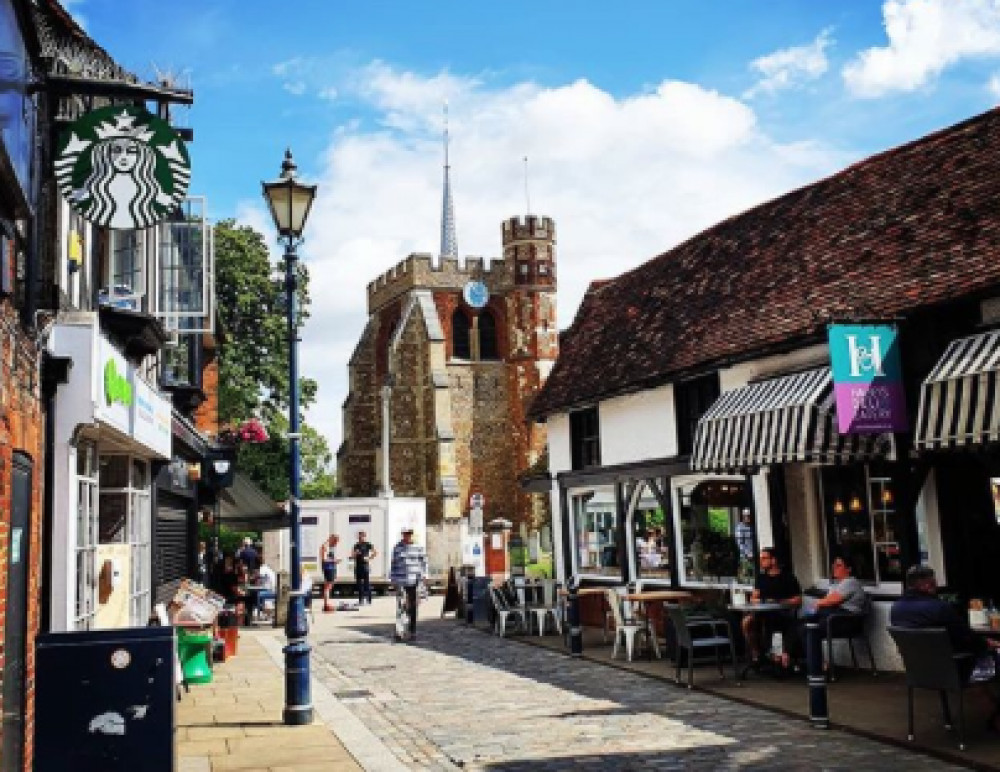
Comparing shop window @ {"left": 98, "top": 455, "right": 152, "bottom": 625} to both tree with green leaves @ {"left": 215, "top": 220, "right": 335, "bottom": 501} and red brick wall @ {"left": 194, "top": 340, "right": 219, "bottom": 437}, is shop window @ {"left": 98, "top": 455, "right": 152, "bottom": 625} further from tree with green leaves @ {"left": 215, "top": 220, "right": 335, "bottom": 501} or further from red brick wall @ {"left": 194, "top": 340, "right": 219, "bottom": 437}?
tree with green leaves @ {"left": 215, "top": 220, "right": 335, "bottom": 501}

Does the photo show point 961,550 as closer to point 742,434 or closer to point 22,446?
point 742,434

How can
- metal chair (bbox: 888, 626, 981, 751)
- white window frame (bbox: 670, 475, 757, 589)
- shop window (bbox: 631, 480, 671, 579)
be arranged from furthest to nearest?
shop window (bbox: 631, 480, 671, 579) < white window frame (bbox: 670, 475, 757, 589) < metal chair (bbox: 888, 626, 981, 751)

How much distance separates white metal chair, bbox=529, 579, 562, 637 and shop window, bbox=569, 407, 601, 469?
232cm

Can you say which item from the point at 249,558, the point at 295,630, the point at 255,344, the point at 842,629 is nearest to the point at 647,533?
the point at 842,629

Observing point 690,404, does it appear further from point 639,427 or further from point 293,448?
point 293,448

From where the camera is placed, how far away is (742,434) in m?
11.5

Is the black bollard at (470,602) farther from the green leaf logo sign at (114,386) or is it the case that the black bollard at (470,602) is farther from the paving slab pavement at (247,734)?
the green leaf logo sign at (114,386)

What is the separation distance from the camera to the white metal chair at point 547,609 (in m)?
16.1

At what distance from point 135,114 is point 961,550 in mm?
9136

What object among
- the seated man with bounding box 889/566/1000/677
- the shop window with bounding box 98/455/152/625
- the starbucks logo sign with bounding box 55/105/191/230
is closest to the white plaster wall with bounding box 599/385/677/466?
the seated man with bounding box 889/566/1000/677

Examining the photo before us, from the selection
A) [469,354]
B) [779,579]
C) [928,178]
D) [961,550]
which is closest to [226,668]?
[779,579]

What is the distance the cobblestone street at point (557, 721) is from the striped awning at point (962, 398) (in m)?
2.98

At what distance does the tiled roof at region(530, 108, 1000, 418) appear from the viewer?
10.6 metres

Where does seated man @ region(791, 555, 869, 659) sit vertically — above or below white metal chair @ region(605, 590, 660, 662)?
above
